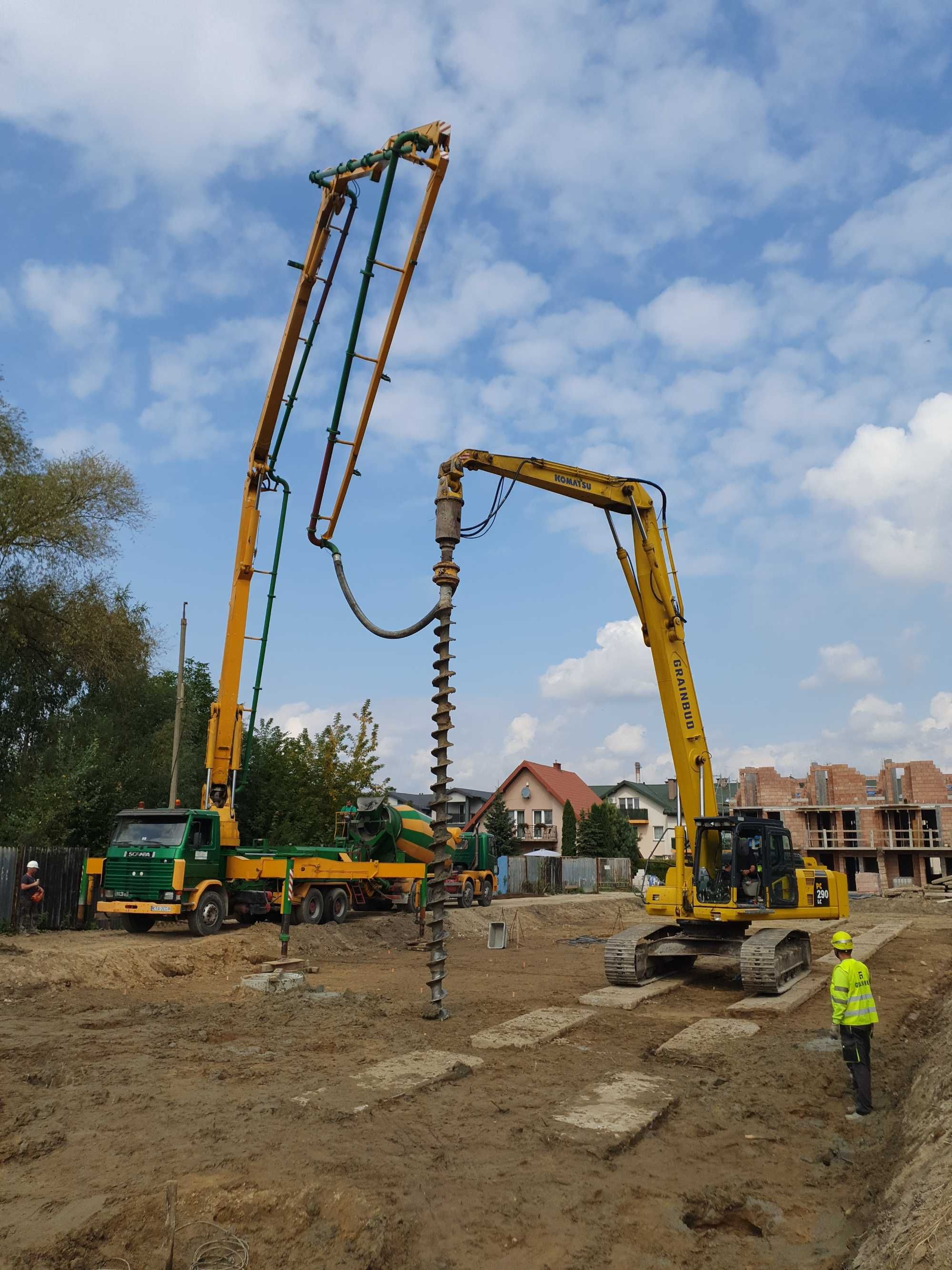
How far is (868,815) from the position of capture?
5238 centimetres

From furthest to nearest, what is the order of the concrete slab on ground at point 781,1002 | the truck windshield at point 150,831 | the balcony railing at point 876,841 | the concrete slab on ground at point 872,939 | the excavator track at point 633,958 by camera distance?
the balcony railing at point 876,841
the truck windshield at point 150,831
the concrete slab on ground at point 872,939
the excavator track at point 633,958
the concrete slab on ground at point 781,1002

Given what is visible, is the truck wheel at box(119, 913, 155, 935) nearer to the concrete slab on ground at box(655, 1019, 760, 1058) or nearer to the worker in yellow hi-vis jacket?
the concrete slab on ground at box(655, 1019, 760, 1058)

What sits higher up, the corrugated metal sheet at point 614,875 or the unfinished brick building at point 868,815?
the unfinished brick building at point 868,815

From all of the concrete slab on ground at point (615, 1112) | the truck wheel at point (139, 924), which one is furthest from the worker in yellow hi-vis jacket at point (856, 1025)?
the truck wheel at point (139, 924)

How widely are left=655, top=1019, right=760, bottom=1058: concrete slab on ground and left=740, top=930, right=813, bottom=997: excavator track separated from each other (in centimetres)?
117

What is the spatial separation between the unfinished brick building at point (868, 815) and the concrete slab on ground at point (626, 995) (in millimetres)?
39423

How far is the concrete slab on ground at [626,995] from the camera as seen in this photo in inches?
496

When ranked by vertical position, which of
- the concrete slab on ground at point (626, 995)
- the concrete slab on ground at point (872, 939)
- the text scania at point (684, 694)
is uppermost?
the text scania at point (684, 694)

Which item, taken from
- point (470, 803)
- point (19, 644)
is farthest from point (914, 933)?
point (470, 803)

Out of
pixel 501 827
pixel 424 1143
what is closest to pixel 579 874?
pixel 501 827

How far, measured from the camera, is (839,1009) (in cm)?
773

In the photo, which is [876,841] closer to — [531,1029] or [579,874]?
[579,874]

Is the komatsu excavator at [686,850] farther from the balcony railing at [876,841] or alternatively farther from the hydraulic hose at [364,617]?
the balcony railing at [876,841]

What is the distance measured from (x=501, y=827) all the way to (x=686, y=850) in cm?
4020
